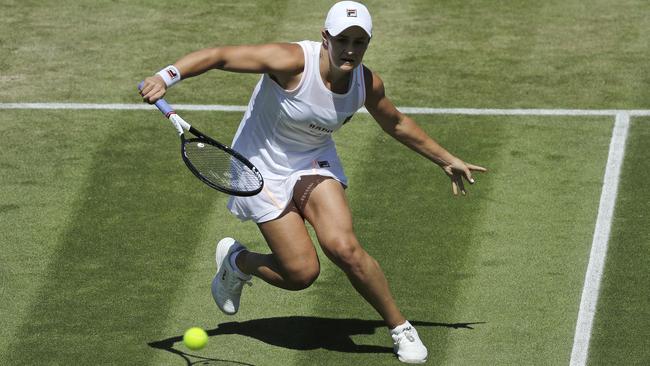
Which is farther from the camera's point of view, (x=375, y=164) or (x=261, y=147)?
(x=375, y=164)

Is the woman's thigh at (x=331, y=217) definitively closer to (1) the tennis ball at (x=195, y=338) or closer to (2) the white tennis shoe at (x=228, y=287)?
(2) the white tennis shoe at (x=228, y=287)

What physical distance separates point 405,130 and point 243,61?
132 cm

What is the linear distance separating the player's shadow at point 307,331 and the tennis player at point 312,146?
0.38 meters

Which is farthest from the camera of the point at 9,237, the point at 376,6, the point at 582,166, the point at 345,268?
the point at 376,6

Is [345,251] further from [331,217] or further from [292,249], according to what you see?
[292,249]

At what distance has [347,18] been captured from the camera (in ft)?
30.5

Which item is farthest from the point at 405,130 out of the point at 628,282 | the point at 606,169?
the point at 606,169

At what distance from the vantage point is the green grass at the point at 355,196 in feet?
33.3

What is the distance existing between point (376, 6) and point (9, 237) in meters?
6.29

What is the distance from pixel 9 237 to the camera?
38.2 feet

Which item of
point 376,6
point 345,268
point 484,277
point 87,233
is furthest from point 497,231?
point 376,6

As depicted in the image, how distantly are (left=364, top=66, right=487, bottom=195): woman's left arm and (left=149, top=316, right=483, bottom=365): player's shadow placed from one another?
1086 millimetres

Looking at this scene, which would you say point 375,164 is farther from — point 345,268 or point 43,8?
point 43,8

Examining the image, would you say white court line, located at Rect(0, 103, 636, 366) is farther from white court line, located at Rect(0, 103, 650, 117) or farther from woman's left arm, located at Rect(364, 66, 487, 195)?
woman's left arm, located at Rect(364, 66, 487, 195)
